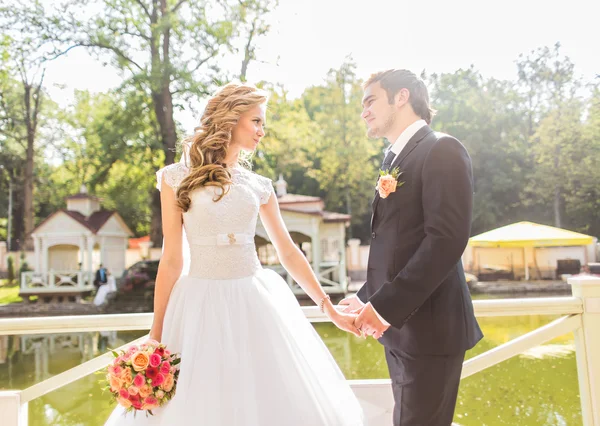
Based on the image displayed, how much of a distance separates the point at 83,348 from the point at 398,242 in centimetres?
1167

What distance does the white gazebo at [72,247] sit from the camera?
60.7 ft

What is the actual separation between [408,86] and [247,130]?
756mm

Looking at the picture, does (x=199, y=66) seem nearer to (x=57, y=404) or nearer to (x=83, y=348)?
(x=83, y=348)

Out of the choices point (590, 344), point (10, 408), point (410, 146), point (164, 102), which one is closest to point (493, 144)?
point (164, 102)

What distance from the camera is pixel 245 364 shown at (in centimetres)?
175

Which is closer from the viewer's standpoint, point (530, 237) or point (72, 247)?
point (530, 237)

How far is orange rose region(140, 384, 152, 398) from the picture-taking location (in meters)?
1.62

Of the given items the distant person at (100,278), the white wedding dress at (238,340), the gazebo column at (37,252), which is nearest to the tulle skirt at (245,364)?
the white wedding dress at (238,340)

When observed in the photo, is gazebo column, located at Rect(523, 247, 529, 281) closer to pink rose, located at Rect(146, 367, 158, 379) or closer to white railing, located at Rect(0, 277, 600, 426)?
white railing, located at Rect(0, 277, 600, 426)

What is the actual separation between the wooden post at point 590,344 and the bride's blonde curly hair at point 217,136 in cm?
179

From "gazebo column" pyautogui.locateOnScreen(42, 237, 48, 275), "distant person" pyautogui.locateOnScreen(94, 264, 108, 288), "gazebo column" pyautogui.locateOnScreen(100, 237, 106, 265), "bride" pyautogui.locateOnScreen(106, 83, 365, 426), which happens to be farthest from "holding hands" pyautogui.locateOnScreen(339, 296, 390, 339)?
"gazebo column" pyautogui.locateOnScreen(42, 237, 48, 275)

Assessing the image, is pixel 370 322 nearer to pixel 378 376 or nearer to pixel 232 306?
pixel 232 306

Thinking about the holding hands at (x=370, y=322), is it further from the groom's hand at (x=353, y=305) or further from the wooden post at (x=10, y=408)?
the wooden post at (x=10, y=408)

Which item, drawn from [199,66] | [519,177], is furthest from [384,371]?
[519,177]
